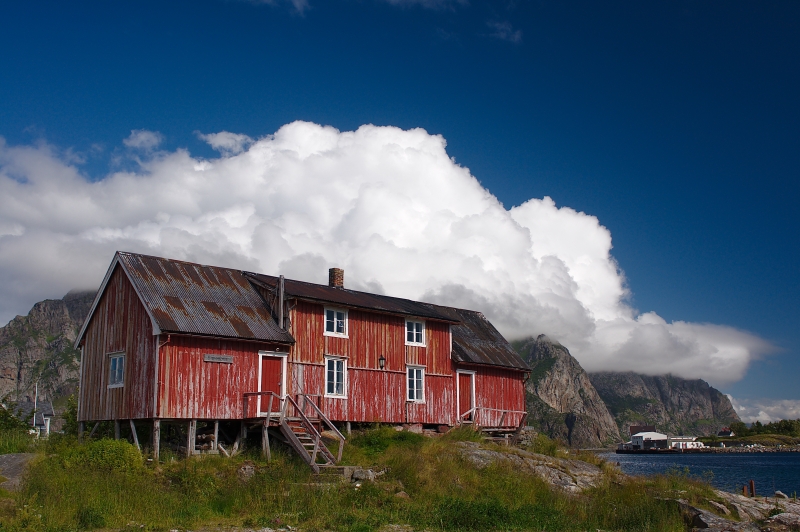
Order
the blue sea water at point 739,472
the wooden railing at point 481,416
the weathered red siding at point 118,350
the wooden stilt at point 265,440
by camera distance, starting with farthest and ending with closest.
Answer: the blue sea water at point 739,472 → the wooden railing at point 481,416 → the wooden stilt at point 265,440 → the weathered red siding at point 118,350

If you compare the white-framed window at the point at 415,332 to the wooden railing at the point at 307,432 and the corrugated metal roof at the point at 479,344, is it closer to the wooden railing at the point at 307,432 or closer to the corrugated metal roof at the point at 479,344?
the corrugated metal roof at the point at 479,344

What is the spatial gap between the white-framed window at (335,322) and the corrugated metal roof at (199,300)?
238cm

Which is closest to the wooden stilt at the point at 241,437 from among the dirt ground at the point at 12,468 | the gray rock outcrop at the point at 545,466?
the dirt ground at the point at 12,468

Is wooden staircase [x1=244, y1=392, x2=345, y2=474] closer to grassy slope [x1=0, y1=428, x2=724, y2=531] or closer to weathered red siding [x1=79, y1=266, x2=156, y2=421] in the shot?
grassy slope [x1=0, y1=428, x2=724, y2=531]


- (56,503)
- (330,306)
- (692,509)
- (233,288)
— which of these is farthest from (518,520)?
(233,288)

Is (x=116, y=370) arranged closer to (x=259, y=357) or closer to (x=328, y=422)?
(x=259, y=357)

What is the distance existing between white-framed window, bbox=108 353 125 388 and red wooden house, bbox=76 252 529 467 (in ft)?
0.19

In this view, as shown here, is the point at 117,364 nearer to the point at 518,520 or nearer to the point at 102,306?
the point at 102,306

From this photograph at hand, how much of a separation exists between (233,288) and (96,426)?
26.8 ft

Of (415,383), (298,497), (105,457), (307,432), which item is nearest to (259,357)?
(307,432)

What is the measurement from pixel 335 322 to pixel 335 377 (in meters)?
2.49

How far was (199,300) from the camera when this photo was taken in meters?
31.6

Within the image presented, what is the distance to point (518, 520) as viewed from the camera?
2192 cm

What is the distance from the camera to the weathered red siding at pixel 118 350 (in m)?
29.3
